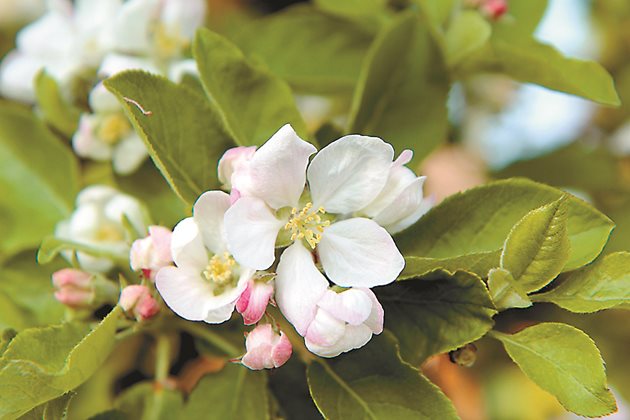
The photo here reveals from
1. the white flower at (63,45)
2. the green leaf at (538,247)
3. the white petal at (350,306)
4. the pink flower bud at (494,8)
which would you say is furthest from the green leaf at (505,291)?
the white flower at (63,45)

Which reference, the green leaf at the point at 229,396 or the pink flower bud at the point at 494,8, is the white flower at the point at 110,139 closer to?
the green leaf at the point at 229,396

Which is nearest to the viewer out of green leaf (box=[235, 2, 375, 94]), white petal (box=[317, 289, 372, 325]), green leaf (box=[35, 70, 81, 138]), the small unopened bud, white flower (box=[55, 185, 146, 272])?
white petal (box=[317, 289, 372, 325])

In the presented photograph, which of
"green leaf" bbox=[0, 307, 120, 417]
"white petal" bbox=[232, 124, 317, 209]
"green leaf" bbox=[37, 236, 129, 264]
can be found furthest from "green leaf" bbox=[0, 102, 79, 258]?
"white petal" bbox=[232, 124, 317, 209]

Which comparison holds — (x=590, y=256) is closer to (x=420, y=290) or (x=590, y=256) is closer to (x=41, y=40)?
(x=420, y=290)

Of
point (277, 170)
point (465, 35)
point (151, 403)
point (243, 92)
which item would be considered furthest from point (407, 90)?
point (151, 403)

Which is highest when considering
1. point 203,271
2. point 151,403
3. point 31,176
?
point 203,271

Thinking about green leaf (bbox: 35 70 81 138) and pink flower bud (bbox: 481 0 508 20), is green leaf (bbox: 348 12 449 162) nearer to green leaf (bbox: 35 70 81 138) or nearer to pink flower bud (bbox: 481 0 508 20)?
pink flower bud (bbox: 481 0 508 20)

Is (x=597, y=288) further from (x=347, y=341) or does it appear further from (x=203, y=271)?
(x=203, y=271)
